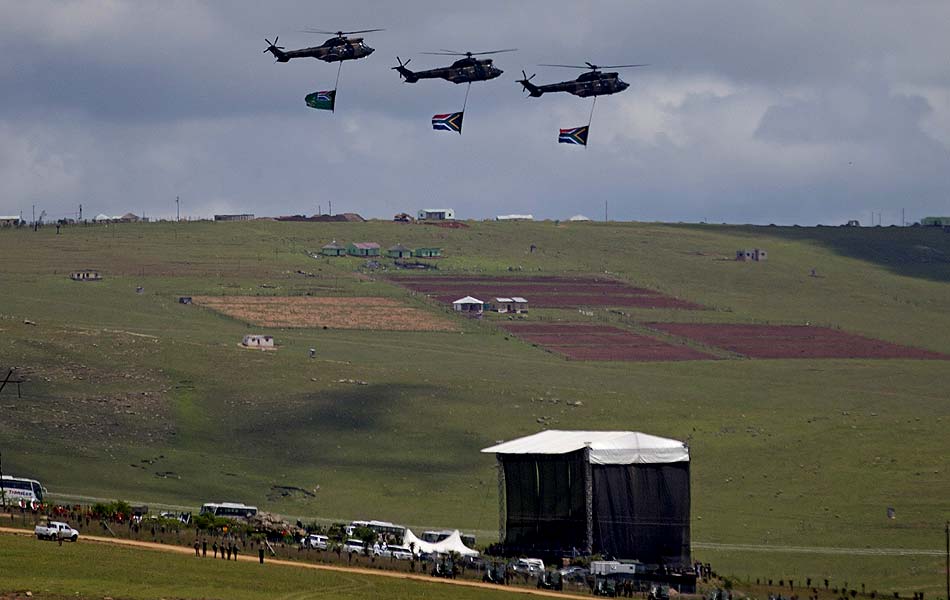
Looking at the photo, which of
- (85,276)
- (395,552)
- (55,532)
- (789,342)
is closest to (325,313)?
(85,276)

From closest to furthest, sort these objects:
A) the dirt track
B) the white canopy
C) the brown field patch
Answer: the dirt track → the white canopy → the brown field patch

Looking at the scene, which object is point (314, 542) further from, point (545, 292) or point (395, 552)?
point (545, 292)

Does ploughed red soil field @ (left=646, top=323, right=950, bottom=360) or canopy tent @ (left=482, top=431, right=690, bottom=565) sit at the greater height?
ploughed red soil field @ (left=646, top=323, right=950, bottom=360)

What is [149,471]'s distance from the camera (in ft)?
351

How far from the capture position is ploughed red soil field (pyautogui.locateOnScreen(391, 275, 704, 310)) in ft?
611

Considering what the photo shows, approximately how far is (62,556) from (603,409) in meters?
62.7

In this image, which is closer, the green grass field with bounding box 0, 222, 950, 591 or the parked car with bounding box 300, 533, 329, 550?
the parked car with bounding box 300, 533, 329, 550

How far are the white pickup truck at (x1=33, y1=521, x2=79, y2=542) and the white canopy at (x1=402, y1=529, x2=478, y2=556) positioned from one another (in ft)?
52.5

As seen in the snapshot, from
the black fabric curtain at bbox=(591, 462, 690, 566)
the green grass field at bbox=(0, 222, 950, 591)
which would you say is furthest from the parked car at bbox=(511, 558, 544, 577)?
the green grass field at bbox=(0, 222, 950, 591)

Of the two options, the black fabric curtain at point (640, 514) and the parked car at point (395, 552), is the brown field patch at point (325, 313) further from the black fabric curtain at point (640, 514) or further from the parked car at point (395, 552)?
the parked car at point (395, 552)

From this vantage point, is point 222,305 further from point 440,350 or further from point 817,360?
point 817,360

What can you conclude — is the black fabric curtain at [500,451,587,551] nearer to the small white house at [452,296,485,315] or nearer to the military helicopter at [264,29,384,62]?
the military helicopter at [264,29,384,62]

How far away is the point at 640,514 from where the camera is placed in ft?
291

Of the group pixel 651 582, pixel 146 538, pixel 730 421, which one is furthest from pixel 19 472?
pixel 730 421
